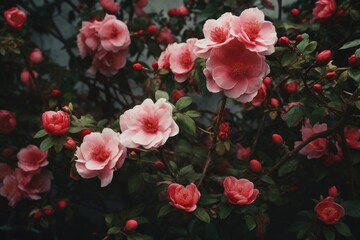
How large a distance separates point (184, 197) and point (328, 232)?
486 millimetres

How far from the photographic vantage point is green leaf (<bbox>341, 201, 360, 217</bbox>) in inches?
53.3

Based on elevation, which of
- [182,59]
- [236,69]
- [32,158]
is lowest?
[32,158]

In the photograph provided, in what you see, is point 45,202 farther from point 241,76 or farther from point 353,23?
point 353,23

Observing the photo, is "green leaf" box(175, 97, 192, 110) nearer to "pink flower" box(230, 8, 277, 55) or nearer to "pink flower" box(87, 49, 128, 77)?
"pink flower" box(230, 8, 277, 55)

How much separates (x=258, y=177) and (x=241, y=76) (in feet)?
1.44

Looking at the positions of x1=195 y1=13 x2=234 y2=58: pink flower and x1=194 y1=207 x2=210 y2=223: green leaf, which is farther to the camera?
x1=194 y1=207 x2=210 y2=223: green leaf

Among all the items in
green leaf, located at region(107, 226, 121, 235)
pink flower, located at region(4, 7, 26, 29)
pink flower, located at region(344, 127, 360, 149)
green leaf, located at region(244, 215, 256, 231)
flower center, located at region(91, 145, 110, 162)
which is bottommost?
green leaf, located at region(107, 226, 121, 235)

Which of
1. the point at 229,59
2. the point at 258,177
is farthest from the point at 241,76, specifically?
the point at 258,177

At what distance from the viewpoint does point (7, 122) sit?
6.02ft

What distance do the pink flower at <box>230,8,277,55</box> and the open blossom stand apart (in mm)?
553

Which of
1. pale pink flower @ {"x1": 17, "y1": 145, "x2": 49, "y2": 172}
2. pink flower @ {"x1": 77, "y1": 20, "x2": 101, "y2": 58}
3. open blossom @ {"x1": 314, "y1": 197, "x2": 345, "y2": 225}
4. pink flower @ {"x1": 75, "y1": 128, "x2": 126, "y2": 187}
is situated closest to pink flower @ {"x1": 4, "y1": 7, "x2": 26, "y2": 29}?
pink flower @ {"x1": 77, "y1": 20, "x2": 101, "y2": 58}

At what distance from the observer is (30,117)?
75.7 inches

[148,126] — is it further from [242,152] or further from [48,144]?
[242,152]

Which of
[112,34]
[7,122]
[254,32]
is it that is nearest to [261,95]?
[254,32]
